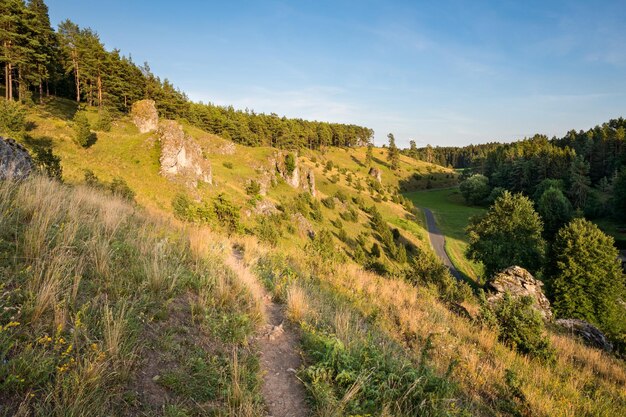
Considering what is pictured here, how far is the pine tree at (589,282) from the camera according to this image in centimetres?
2391

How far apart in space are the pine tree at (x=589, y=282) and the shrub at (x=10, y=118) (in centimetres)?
4538

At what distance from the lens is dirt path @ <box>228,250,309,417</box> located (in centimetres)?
328

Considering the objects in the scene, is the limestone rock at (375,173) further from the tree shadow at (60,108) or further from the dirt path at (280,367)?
the dirt path at (280,367)

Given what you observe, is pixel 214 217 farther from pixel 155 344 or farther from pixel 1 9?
pixel 1 9

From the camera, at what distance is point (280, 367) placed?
3.98 meters

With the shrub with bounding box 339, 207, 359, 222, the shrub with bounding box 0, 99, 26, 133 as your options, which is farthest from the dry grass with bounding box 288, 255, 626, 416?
the shrub with bounding box 339, 207, 359, 222

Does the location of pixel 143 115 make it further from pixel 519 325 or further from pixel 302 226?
pixel 519 325

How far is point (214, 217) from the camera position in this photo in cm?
1556

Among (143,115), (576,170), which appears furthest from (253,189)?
(576,170)

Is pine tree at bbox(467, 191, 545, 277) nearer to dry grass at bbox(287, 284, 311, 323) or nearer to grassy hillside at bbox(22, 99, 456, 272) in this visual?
grassy hillside at bbox(22, 99, 456, 272)

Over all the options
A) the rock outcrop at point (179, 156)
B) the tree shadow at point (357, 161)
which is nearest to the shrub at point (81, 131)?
the rock outcrop at point (179, 156)

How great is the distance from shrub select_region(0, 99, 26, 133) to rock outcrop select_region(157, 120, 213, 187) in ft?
33.0

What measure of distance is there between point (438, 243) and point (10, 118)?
57.4 metres

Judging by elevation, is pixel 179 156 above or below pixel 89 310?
above
